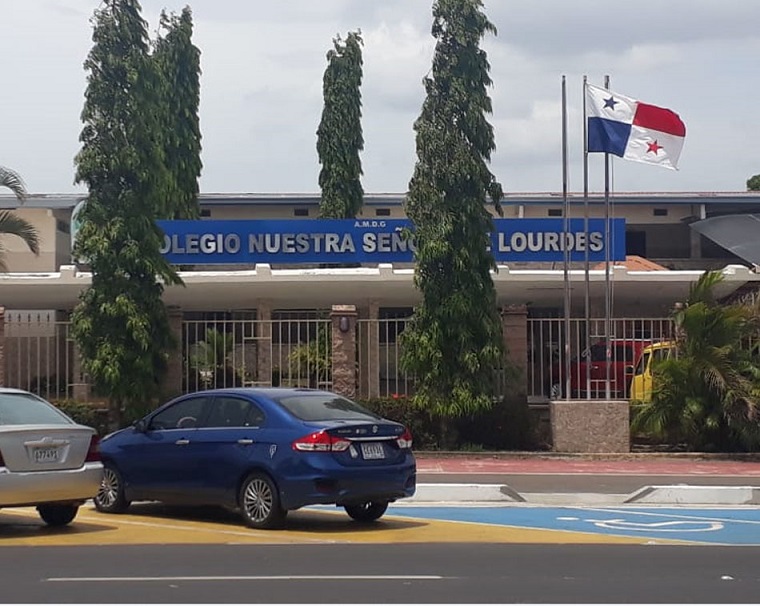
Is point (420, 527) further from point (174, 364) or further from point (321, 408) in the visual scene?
point (174, 364)

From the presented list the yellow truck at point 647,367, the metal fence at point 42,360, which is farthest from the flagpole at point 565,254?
the metal fence at point 42,360

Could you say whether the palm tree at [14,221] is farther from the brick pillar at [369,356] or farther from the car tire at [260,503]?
the car tire at [260,503]

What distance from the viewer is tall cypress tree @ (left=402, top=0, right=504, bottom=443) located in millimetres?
24953

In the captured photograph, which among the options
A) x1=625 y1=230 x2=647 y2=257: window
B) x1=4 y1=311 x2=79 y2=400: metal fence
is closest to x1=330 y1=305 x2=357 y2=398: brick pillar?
x1=4 y1=311 x2=79 y2=400: metal fence

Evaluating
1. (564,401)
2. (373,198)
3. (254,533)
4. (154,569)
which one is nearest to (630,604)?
(154,569)

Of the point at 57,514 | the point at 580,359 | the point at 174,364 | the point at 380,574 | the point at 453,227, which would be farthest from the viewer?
the point at 580,359

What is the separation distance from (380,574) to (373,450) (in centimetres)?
315

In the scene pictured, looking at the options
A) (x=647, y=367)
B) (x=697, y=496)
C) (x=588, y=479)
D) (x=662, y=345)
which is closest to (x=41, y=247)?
(x=647, y=367)

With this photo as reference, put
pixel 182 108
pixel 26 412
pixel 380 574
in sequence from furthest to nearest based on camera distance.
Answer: pixel 182 108, pixel 26 412, pixel 380 574

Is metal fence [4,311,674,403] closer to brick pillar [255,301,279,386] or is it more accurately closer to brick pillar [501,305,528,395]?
brick pillar [255,301,279,386]

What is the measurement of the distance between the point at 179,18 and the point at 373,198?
394 inches

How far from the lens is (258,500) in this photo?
13164 mm

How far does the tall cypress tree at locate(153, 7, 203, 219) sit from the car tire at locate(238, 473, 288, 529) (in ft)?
92.8

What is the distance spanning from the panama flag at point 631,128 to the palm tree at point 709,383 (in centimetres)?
289
